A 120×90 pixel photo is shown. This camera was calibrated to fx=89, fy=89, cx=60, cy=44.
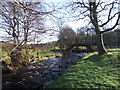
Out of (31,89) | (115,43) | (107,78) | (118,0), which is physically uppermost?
(118,0)

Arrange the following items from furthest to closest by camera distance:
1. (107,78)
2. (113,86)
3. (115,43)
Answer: (115,43)
(107,78)
(113,86)

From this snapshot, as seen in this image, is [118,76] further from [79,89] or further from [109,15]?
[109,15]

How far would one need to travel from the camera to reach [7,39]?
26.8 ft

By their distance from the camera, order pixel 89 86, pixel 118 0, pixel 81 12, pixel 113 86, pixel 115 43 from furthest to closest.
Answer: pixel 115 43 < pixel 81 12 < pixel 118 0 < pixel 89 86 < pixel 113 86

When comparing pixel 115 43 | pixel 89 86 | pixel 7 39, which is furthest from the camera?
pixel 115 43


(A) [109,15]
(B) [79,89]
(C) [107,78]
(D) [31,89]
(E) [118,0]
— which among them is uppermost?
(E) [118,0]

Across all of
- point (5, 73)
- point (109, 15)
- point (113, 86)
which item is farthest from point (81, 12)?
point (5, 73)

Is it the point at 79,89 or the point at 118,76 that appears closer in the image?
the point at 79,89

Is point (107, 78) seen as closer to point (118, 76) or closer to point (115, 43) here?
point (118, 76)

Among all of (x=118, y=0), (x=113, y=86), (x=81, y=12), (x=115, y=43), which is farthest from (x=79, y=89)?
(x=115, y=43)

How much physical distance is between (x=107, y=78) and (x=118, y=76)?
1.81 feet

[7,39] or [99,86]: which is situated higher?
[7,39]

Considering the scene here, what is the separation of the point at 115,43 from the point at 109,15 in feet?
70.8

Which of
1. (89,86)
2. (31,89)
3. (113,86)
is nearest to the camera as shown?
(113,86)
